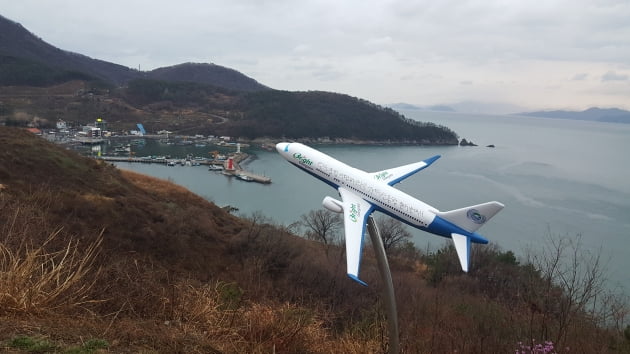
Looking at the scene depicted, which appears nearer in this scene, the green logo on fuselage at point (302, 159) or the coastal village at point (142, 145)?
the green logo on fuselage at point (302, 159)

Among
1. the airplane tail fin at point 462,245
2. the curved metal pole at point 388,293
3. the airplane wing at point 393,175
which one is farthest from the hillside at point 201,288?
the airplane wing at point 393,175

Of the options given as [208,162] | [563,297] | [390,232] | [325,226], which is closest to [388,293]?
[563,297]

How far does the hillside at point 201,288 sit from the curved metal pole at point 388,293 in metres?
0.56

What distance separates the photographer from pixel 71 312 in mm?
5367

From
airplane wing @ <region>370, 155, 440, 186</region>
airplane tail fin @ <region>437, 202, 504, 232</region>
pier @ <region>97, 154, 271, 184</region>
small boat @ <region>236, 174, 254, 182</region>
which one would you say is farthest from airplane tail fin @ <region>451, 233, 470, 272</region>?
pier @ <region>97, 154, 271, 184</region>

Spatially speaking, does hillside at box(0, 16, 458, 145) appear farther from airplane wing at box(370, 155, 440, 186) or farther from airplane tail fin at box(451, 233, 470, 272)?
airplane tail fin at box(451, 233, 470, 272)

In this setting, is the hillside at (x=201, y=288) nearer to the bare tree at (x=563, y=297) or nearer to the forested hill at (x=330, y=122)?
the bare tree at (x=563, y=297)

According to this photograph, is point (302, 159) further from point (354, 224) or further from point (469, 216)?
point (469, 216)

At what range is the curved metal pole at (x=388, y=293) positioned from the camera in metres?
5.65

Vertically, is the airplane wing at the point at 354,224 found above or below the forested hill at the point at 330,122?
below

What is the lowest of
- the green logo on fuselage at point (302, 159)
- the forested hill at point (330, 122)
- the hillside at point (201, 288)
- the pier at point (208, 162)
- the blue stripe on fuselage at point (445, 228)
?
the pier at point (208, 162)

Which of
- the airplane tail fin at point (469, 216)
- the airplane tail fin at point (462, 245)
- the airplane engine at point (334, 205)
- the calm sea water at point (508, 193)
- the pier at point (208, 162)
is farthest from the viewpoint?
the pier at point (208, 162)

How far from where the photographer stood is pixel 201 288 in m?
8.02

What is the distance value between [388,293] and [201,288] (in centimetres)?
402
